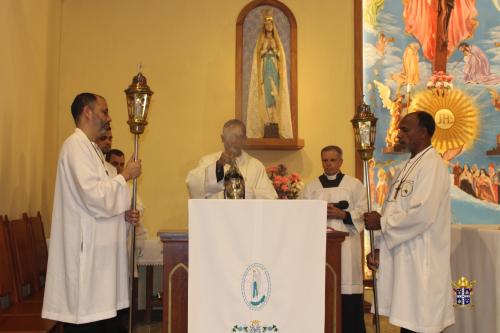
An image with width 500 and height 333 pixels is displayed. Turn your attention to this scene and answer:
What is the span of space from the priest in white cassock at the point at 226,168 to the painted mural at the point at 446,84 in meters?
3.01

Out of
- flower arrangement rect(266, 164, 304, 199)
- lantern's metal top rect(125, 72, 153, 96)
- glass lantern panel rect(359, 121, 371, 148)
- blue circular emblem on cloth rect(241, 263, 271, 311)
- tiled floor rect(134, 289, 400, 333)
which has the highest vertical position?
lantern's metal top rect(125, 72, 153, 96)

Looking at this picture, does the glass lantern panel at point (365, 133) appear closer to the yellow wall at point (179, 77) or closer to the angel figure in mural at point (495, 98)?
the yellow wall at point (179, 77)

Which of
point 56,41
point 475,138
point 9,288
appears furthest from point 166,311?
point 475,138

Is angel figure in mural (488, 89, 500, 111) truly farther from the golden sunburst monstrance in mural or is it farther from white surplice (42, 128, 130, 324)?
white surplice (42, 128, 130, 324)

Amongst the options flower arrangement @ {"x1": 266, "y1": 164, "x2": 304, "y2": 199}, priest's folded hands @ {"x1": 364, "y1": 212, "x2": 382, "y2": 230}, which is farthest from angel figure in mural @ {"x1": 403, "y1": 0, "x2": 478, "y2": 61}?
priest's folded hands @ {"x1": 364, "y1": 212, "x2": 382, "y2": 230}

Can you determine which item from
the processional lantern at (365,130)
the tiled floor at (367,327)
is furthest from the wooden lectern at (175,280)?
the tiled floor at (367,327)

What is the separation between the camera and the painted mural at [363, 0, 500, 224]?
23.3ft

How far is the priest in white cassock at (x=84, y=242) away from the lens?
333 cm

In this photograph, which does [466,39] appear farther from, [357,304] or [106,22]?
[106,22]

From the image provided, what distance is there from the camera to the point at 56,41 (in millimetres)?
6516

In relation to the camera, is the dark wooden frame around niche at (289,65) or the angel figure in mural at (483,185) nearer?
the dark wooden frame around niche at (289,65)

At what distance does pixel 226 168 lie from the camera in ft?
13.4

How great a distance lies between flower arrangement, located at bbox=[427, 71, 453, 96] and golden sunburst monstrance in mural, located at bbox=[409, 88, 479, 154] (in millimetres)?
56

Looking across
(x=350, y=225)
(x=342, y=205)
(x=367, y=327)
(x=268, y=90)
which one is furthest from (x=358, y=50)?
(x=367, y=327)
